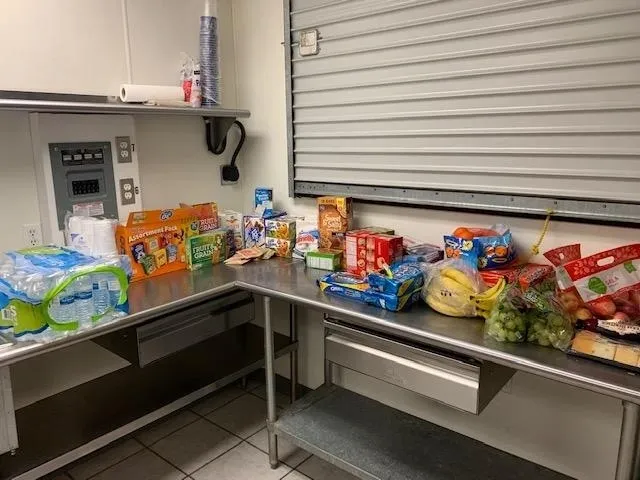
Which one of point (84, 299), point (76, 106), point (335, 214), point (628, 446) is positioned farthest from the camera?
point (335, 214)

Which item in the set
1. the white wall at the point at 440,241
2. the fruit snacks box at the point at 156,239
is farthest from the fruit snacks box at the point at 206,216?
the white wall at the point at 440,241

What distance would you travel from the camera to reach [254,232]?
226 cm

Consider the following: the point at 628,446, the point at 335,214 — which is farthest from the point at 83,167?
the point at 628,446

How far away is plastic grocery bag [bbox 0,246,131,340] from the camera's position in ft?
4.44

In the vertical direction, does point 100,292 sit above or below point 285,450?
above

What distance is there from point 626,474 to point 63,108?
200 centimetres

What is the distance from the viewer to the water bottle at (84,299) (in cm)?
145

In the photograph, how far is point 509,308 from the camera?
133cm

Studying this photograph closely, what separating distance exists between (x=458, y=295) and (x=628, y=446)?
1.86 ft

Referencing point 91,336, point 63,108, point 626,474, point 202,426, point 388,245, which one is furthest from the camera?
point 202,426

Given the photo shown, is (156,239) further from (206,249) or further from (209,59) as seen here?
(209,59)

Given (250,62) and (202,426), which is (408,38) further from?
(202,426)

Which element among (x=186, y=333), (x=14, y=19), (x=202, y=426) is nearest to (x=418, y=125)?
(x=186, y=333)

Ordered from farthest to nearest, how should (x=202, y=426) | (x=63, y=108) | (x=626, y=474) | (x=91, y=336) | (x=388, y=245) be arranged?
(x=202, y=426), (x=388, y=245), (x=63, y=108), (x=91, y=336), (x=626, y=474)
